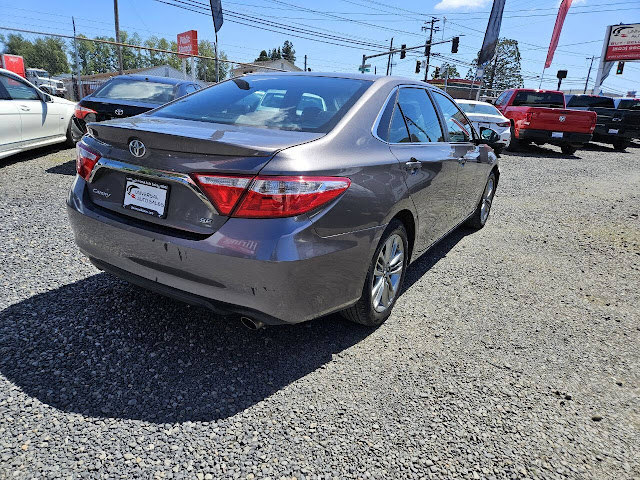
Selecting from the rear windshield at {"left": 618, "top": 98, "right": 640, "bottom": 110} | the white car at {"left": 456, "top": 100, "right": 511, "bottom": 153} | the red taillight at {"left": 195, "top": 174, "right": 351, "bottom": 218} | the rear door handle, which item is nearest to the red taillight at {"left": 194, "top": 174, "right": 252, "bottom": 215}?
the red taillight at {"left": 195, "top": 174, "right": 351, "bottom": 218}

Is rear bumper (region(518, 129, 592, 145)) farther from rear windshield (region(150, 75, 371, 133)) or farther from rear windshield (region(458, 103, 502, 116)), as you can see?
rear windshield (region(150, 75, 371, 133))

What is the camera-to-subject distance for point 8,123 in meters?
6.62

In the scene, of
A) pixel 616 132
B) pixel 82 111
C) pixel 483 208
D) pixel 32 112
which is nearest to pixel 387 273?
pixel 483 208

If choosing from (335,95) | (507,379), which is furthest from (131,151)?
(507,379)

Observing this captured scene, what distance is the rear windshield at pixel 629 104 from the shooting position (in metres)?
17.5

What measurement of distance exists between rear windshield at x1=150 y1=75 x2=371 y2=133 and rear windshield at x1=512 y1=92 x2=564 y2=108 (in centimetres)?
1421

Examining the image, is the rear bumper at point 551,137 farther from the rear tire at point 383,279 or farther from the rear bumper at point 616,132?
the rear tire at point 383,279

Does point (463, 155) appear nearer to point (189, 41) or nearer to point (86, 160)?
point (86, 160)

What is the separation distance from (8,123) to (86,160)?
5.34 meters

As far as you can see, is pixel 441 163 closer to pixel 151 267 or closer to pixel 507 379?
pixel 507 379

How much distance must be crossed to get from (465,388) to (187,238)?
5.53ft

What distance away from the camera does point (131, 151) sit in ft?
7.55

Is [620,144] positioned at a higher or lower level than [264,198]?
lower

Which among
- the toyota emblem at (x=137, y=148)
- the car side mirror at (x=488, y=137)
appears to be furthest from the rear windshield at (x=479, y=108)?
the toyota emblem at (x=137, y=148)
